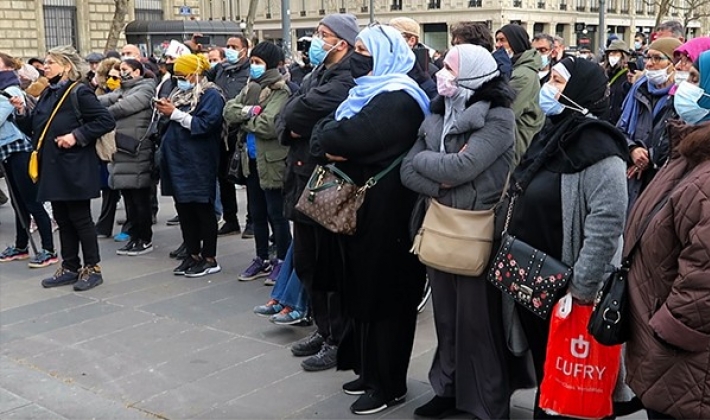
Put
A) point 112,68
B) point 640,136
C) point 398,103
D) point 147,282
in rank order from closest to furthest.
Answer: point 398,103, point 640,136, point 147,282, point 112,68

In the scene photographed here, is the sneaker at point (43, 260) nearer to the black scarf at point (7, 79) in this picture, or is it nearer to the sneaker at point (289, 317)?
the black scarf at point (7, 79)

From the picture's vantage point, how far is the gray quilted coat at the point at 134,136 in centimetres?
805

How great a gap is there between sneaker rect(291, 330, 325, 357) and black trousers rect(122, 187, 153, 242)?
137 inches

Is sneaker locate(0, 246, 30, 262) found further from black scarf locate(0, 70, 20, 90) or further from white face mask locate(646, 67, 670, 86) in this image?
white face mask locate(646, 67, 670, 86)

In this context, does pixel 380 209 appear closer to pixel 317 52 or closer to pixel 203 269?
pixel 317 52

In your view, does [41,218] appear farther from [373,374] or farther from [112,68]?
[373,374]

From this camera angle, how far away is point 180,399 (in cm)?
480

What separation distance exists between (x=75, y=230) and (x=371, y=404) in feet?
13.1

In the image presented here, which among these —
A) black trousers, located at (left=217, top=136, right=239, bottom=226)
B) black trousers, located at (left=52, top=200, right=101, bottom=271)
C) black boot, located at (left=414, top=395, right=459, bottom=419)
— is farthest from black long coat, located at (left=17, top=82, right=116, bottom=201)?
black boot, located at (left=414, top=395, right=459, bottom=419)

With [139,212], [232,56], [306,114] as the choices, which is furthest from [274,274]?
[232,56]

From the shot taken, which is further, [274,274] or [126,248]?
[126,248]

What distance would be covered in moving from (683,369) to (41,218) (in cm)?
679

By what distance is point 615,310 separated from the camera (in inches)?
121

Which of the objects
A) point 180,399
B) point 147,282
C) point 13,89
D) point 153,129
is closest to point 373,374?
point 180,399
